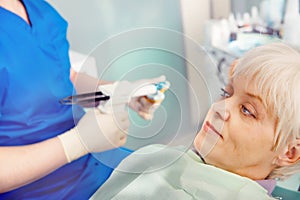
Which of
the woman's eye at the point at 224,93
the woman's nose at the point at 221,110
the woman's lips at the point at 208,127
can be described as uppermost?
the woman's eye at the point at 224,93

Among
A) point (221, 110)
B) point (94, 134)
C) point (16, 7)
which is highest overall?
point (16, 7)

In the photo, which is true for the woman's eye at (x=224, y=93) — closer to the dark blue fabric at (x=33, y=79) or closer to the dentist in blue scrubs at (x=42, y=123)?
the dentist in blue scrubs at (x=42, y=123)

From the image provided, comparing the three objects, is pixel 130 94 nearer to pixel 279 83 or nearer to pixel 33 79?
pixel 33 79

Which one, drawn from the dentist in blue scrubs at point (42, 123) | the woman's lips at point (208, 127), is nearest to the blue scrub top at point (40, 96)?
the dentist in blue scrubs at point (42, 123)

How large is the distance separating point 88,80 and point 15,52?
10.4 inches

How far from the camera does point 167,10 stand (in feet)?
5.14

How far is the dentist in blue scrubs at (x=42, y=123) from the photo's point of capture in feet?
2.93

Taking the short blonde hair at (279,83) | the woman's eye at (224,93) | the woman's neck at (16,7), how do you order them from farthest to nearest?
the woman's neck at (16,7) < the woman's eye at (224,93) < the short blonde hair at (279,83)

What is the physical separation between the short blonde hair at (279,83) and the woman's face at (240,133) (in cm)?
2

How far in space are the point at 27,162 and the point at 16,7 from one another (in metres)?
0.43

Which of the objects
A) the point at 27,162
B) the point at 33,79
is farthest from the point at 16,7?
the point at 27,162

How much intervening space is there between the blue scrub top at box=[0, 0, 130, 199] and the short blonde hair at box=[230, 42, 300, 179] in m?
0.47

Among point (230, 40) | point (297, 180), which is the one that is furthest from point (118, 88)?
point (230, 40)

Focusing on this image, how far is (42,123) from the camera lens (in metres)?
0.99
